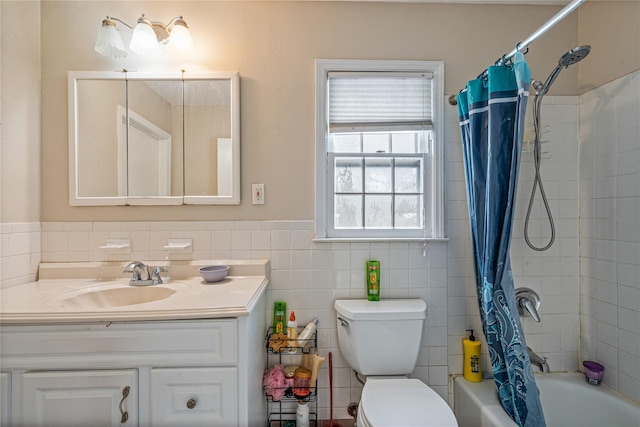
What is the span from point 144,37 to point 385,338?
6.23ft

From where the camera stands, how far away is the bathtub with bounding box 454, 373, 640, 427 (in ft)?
4.46

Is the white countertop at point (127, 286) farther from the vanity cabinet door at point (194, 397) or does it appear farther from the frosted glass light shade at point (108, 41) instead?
the frosted glass light shade at point (108, 41)

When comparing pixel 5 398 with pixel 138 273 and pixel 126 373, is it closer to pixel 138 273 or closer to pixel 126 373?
pixel 126 373

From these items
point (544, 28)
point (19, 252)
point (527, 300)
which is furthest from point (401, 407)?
point (19, 252)

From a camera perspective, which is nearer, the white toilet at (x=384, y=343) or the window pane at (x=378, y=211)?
the white toilet at (x=384, y=343)

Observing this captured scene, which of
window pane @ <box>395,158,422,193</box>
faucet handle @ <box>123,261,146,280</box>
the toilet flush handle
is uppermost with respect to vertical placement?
window pane @ <box>395,158,422,193</box>

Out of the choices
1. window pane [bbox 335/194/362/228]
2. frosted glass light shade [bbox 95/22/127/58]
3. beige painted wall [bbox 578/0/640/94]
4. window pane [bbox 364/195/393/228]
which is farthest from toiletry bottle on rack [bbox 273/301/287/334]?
beige painted wall [bbox 578/0/640/94]

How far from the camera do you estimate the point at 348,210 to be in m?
1.68

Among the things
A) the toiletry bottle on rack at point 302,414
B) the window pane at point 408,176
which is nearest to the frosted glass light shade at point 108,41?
the window pane at point 408,176

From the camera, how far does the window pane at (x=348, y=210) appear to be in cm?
168

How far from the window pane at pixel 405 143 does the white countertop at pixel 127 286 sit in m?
0.98

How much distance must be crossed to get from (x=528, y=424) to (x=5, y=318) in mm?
2050

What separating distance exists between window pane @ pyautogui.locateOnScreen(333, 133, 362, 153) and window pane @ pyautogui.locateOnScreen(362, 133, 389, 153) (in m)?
0.04

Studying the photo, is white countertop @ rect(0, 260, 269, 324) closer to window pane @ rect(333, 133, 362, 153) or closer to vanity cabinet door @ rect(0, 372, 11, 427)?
vanity cabinet door @ rect(0, 372, 11, 427)
